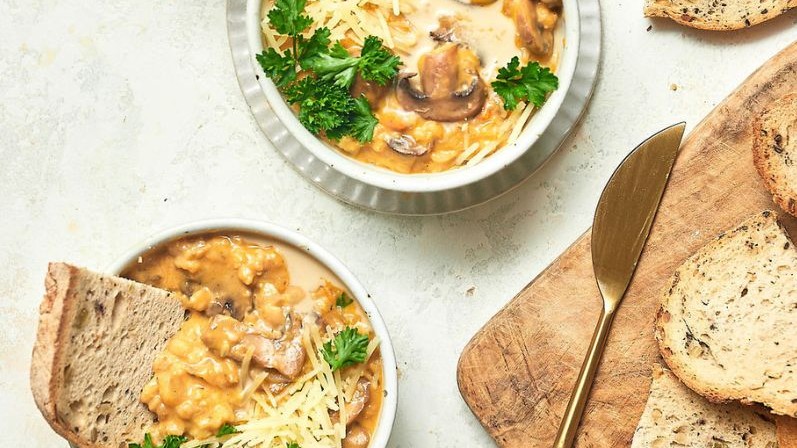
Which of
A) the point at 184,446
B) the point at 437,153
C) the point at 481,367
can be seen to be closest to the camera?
the point at 184,446

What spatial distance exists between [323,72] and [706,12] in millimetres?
1338

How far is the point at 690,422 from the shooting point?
10.3 feet

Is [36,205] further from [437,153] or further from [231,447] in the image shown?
[437,153]

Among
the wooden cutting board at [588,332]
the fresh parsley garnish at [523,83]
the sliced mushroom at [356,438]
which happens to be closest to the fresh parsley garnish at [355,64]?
the fresh parsley garnish at [523,83]

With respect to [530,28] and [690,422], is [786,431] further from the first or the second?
[530,28]

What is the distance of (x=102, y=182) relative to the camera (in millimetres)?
3311

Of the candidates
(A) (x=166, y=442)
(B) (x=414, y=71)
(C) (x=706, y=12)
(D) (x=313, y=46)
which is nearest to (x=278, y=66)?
(D) (x=313, y=46)

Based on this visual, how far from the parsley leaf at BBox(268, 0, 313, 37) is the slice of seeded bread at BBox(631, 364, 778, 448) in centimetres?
161

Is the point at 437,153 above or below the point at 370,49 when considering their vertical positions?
below

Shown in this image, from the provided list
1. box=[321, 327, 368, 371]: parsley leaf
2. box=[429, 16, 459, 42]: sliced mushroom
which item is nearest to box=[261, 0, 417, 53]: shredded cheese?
box=[429, 16, 459, 42]: sliced mushroom

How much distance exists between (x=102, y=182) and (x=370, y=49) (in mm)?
1121

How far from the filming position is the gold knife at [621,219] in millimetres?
3141

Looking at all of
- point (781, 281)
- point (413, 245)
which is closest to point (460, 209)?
point (413, 245)

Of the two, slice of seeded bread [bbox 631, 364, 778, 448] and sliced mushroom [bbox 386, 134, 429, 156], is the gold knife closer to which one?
slice of seeded bread [bbox 631, 364, 778, 448]
